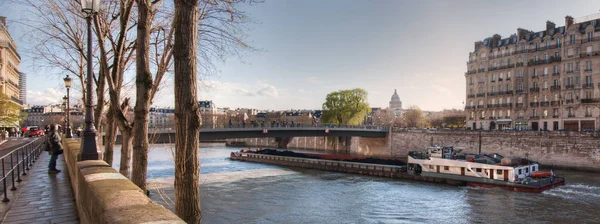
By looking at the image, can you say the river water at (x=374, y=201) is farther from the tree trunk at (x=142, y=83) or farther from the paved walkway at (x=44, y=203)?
the tree trunk at (x=142, y=83)

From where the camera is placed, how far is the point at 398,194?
30484mm

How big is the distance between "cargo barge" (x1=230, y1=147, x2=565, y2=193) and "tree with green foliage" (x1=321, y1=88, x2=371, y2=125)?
28.3 meters

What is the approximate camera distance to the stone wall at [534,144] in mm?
44062

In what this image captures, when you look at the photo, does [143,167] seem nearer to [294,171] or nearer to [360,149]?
[294,171]

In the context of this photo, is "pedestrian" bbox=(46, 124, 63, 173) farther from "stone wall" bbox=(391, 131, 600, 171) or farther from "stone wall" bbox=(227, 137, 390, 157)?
"stone wall" bbox=(227, 137, 390, 157)

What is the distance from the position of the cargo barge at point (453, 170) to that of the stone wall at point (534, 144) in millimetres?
10293

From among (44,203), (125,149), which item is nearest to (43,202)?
(44,203)

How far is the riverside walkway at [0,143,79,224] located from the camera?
7.42 meters

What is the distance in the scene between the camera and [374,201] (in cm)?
2778

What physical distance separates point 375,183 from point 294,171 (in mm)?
11255

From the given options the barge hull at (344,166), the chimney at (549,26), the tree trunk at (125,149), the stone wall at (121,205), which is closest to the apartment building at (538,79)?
the chimney at (549,26)

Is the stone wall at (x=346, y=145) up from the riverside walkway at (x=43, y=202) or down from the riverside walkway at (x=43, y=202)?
down

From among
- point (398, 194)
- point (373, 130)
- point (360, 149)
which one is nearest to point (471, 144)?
point (373, 130)

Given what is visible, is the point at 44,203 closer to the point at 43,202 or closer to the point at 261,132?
the point at 43,202
